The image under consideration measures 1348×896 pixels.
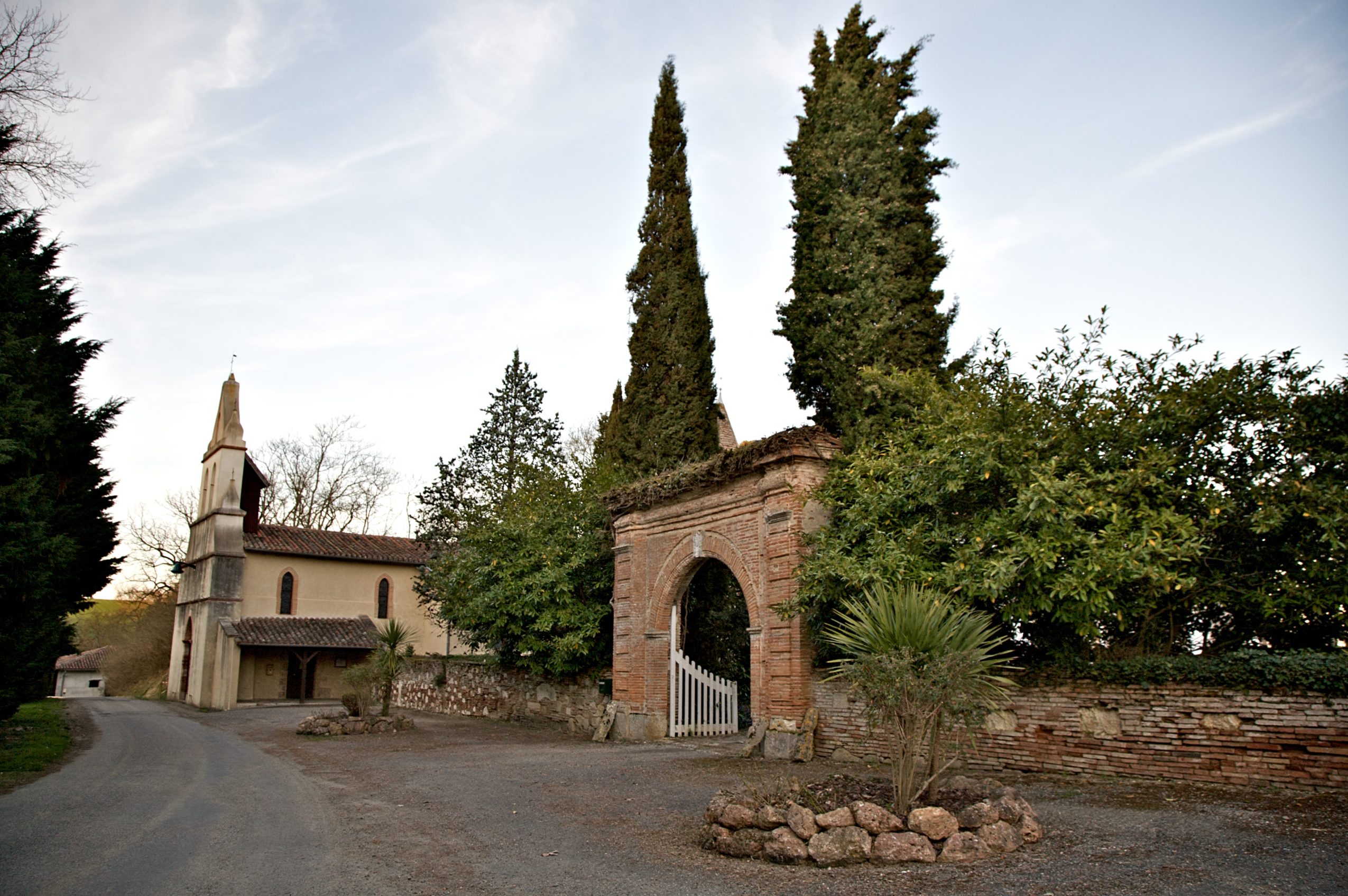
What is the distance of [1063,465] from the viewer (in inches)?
384

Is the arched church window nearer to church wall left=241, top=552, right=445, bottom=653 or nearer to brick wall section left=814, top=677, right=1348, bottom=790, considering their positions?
church wall left=241, top=552, right=445, bottom=653

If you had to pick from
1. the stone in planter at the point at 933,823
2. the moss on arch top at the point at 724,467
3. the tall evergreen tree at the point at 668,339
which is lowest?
the stone in planter at the point at 933,823

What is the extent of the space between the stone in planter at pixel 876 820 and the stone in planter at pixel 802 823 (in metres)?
0.31

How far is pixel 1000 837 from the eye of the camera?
6.07 metres

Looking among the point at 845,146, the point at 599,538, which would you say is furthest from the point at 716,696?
the point at 845,146

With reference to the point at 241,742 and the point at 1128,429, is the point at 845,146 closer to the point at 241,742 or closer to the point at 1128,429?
the point at 1128,429

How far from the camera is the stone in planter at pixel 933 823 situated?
6.03 m

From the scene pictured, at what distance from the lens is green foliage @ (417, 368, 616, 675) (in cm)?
1739

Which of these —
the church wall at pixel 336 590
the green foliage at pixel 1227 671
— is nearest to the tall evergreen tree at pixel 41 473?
the church wall at pixel 336 590

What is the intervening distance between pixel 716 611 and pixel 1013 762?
29.2 feet

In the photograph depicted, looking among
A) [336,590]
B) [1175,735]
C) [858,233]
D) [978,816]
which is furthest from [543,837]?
[336,590]

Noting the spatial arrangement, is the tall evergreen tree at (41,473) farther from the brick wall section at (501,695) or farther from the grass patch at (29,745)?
the brick wall section at (501,695)

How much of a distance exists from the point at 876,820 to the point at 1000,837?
0.90m

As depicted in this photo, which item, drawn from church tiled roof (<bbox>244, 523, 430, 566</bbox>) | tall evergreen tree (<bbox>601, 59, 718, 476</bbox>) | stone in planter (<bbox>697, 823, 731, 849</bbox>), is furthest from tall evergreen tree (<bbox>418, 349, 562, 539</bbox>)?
stone in planter (<bbox>697, 823, 731, 849</bbox>)
